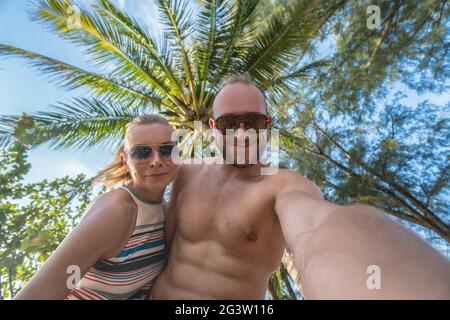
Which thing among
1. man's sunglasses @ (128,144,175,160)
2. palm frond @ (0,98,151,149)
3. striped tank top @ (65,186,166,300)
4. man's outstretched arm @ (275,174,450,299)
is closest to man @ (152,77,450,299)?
man's outstretched arm @ (275,174,450,299)

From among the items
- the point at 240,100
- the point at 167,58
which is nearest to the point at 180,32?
the point at 167,58

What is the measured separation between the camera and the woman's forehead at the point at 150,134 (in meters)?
1.64

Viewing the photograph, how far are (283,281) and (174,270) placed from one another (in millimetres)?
4731

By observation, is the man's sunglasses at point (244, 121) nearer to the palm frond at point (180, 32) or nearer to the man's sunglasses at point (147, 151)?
the man's sunglasses at point (147, 151)

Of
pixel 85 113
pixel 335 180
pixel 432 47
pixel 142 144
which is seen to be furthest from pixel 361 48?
pixel 142 144

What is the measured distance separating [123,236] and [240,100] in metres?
1.06

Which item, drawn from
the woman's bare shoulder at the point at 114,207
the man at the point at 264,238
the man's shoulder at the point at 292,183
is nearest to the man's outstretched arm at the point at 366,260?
the man at the point at 264,238

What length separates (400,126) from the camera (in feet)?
17.7

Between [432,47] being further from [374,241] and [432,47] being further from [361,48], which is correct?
[374,241]

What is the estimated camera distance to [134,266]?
4.73ft

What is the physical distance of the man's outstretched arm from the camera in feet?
1.95

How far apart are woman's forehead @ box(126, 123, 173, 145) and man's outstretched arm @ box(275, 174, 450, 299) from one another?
3.24ft
